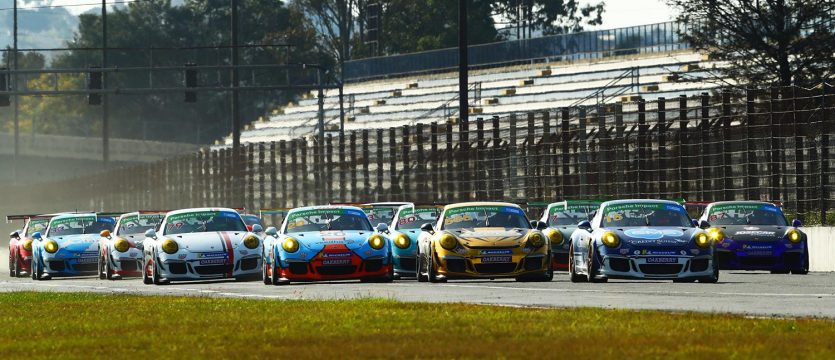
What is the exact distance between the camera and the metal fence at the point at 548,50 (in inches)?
2753

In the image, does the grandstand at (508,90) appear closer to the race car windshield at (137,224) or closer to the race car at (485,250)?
the race car windshield at (137,224)

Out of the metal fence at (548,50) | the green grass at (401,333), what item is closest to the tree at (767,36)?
the metal fence at (548,50)

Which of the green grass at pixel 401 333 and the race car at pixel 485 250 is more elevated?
the race car at pixel 485 250

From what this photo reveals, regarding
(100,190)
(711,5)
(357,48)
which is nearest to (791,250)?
(711,5)

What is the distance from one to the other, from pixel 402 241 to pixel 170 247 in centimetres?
341

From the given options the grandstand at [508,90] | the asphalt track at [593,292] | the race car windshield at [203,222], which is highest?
the grandstand at [508,90]

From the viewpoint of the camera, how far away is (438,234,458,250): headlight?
25984mm

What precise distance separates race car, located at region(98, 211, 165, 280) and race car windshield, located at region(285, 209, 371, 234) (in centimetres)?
595

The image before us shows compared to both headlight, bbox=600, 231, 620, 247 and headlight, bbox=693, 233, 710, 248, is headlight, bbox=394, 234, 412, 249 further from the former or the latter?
headlight, bbox=693, 233, 710, 248

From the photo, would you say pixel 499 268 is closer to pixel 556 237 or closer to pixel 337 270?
pixel 337 270

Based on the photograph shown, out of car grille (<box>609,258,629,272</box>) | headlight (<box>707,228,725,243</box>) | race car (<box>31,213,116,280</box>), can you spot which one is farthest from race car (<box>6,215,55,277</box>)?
car grille (<box>609,258,629,272</box>)

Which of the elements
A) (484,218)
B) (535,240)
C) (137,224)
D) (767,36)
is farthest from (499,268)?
(767,36)

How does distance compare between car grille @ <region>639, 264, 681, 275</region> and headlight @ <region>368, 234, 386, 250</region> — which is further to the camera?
headlight @ <region>368, 234, 386, 250</region>

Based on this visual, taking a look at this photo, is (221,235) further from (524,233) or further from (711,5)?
(711,5)
